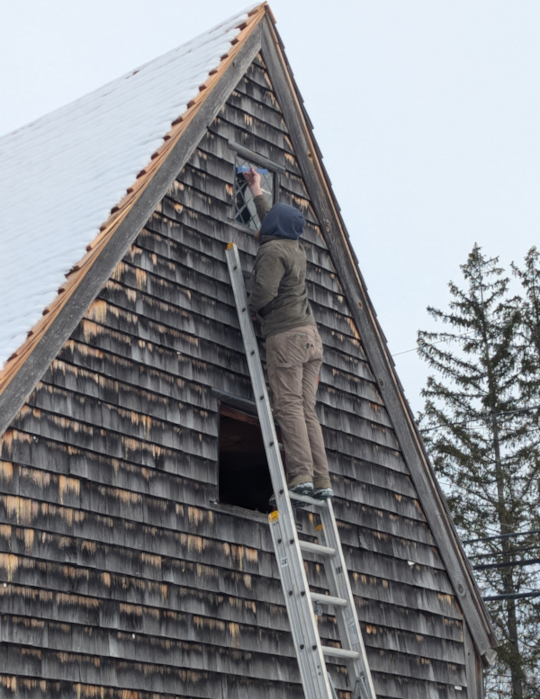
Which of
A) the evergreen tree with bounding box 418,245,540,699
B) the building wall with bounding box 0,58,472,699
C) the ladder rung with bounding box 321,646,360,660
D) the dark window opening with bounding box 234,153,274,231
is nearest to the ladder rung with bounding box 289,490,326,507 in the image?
the building wall with bounding box 0,58,472,699

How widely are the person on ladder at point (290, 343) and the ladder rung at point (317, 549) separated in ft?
1.40

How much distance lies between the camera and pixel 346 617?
6.77 m

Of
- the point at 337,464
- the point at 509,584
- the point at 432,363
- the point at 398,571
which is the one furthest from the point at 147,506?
the point at 432,363

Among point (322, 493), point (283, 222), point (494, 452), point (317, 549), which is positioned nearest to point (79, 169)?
point (283, 222)

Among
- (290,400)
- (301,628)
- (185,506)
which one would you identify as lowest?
(301,628)

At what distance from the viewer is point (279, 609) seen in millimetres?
7523

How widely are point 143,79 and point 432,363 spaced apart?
702 inches

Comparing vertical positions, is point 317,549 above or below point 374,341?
below

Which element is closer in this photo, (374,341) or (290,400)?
(290,400)

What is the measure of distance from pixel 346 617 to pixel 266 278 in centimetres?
255

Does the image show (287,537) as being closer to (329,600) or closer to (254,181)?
(329,600)

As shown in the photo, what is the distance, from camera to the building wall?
6039mm

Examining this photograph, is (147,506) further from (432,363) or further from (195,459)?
(432,363)

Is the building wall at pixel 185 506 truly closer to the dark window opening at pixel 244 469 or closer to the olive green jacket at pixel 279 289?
the olive green jacket at pixel 279 289
